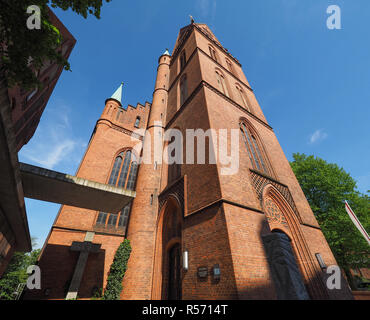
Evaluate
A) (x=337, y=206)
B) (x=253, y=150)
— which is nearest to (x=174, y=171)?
(x=253, y=150)

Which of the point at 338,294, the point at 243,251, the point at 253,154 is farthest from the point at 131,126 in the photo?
the point at 338,294

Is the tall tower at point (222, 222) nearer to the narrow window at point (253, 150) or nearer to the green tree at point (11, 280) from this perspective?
the narrow window at point (253, 150)

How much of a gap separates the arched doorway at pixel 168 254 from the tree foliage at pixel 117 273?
1.69 metres

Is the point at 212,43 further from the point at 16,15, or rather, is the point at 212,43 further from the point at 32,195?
the point at 32,195

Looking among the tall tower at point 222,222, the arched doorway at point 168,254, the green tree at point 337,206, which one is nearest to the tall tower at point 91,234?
the tall tower at point 222,222

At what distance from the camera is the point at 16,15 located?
320 cm

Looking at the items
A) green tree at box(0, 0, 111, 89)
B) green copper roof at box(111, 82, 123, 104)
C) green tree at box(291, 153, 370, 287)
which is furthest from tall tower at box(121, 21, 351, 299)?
green copper roof at box(111, 82, 123, 104)

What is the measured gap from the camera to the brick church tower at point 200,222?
195 inches

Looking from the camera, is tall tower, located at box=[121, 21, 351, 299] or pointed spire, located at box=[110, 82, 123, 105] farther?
pointed spire, located at box=[110, 82, 123, 105]

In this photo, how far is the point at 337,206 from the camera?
13.7m

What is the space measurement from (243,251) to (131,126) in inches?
624

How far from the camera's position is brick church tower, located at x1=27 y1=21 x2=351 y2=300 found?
4.96 metres

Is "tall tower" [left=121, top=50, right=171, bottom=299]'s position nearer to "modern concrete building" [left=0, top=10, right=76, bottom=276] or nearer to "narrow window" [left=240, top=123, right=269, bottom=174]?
"modern concrete building" [left=0, top=10, right=76, bottom=276]

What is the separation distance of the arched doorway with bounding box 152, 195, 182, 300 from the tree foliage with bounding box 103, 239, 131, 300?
5.56ft
